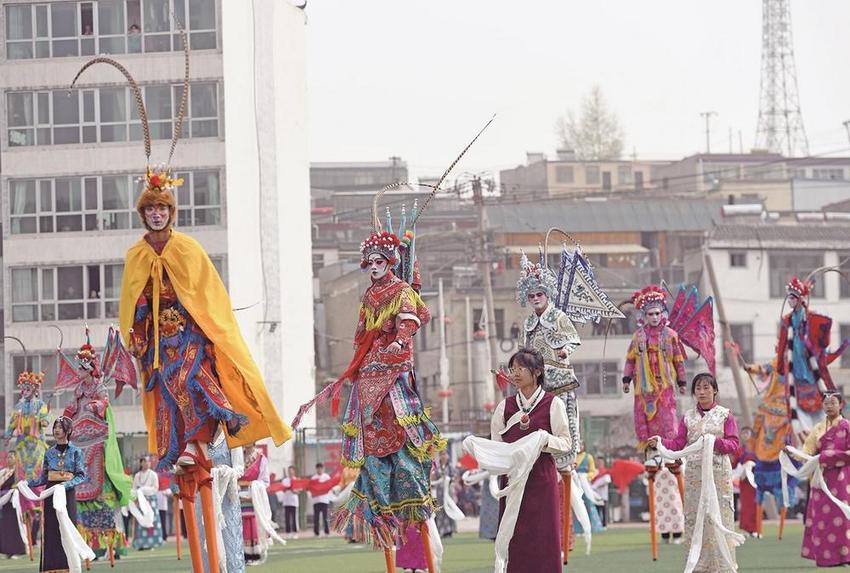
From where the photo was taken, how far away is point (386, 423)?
1491cm

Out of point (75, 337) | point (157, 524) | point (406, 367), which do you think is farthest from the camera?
point (75, 337)

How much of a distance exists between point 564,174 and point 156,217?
250 feet

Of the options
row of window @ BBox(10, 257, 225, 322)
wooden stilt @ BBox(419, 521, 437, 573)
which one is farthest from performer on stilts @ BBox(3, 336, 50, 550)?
row of window @ BBox(10, 257, 225, 322)

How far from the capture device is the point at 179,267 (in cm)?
1336

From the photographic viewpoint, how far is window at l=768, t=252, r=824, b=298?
67000 millimetres

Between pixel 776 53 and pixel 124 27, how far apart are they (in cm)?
5531

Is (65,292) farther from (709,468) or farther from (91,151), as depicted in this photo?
(709,468)

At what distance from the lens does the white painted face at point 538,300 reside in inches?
709

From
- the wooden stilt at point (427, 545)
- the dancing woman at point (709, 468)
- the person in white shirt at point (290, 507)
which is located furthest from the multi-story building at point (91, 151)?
the wooden stilt at point (427, 545)

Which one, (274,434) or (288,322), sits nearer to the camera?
(274,434)

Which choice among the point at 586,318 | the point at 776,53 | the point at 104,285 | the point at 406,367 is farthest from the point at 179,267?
the point at 776,53

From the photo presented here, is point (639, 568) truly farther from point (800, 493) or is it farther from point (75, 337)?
point (75, 337)

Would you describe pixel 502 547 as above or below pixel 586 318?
below

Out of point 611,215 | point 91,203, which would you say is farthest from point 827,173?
point 91,203
